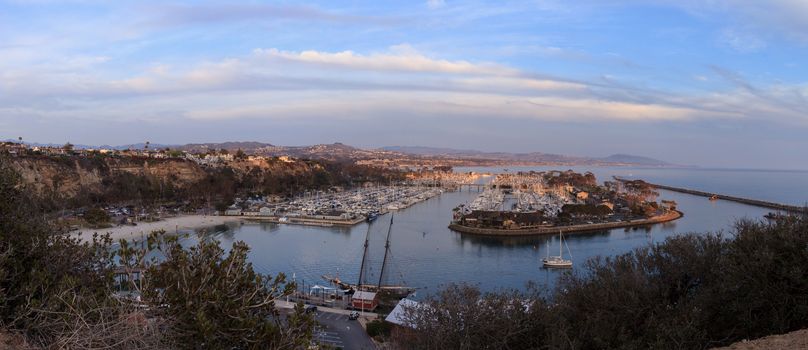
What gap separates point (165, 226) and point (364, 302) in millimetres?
15157

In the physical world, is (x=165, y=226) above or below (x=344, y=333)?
below

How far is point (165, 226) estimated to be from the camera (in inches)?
896

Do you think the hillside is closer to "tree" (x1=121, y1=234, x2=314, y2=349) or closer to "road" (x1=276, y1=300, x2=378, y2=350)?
"road" (x1=276, y1=300, x2=378, y2=350)

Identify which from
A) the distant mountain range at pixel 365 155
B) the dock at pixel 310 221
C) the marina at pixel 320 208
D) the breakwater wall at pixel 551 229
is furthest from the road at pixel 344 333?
the distant mountain range at pixel 365 155

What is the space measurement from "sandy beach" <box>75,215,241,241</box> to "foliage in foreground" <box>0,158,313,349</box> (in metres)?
17.0

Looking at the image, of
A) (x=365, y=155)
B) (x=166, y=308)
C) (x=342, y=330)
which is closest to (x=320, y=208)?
(x=342, y=330)

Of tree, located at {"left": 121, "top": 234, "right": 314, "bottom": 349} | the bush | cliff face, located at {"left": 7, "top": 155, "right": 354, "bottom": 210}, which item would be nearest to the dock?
cliff face, located at {"left": 7, "top": 155, "right": 354, "bottom": 210}

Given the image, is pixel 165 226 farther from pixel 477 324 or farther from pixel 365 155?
pixel 365 155

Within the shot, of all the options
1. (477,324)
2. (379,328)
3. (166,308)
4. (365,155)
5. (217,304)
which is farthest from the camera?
(365,155)

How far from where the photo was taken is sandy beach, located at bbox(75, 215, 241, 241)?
64.7ft

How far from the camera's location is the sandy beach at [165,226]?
64.7 ft

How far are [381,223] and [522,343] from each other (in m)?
21.5

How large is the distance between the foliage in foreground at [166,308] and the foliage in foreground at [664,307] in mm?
1956

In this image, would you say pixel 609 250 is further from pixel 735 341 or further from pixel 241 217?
pixel 241 217
